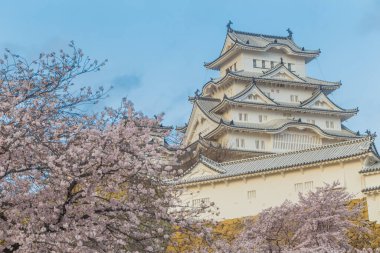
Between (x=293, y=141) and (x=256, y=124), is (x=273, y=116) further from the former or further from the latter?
(x=293, y=141)

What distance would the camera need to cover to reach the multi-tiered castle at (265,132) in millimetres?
27328

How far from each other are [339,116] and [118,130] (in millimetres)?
42638

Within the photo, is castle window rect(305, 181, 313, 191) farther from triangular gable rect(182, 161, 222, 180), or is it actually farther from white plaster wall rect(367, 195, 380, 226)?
triangular gable rect(182, 161, 222, 180)

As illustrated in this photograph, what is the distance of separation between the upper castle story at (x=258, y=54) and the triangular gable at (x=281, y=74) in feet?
7.12

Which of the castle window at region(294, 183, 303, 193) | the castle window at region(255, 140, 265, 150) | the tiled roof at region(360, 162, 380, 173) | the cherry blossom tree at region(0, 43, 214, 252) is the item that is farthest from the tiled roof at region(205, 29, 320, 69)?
the cherry blossom tree at region(0, 43, 214, 252)

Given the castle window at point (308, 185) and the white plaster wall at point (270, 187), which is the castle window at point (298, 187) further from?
the castle window at point (308, 185)

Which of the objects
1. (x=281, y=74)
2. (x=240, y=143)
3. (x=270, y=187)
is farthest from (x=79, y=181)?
(x=281, y=74)

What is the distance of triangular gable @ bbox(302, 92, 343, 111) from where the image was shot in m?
49.0

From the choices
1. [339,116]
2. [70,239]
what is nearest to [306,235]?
[70,239]

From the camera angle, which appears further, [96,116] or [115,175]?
[96,116]

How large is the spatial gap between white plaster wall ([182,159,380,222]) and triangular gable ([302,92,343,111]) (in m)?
21.7

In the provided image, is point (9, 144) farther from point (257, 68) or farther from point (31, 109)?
point (257, 68)

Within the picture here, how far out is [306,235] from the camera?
18.2 metres

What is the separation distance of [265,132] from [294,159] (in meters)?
17.4
